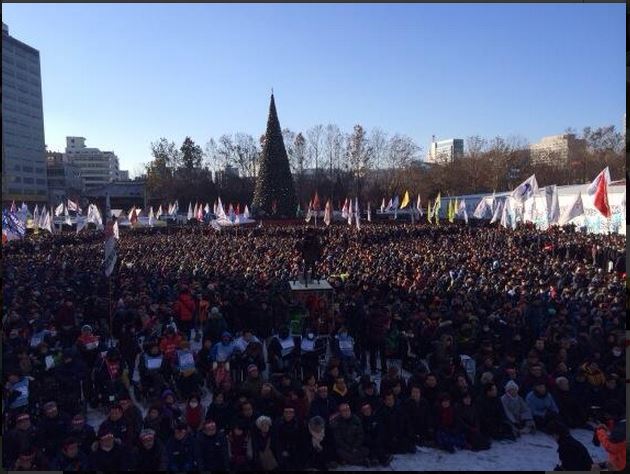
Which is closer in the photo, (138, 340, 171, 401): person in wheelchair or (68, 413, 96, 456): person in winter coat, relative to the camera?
(68, 413, 96, 456): person in winter coat

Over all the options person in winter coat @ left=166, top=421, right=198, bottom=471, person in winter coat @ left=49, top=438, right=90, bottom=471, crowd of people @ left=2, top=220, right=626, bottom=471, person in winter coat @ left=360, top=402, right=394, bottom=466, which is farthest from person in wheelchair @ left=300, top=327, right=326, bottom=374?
person in winter coat @ left=49, top=438, right=90, bottom=471

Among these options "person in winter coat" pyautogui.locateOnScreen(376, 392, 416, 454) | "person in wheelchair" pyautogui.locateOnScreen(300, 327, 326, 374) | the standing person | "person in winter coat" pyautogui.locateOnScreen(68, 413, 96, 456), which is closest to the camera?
"person in winter coat" pyautogui.locateOnScreen(68, 413, 96, 456)

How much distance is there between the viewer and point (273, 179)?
150 feet

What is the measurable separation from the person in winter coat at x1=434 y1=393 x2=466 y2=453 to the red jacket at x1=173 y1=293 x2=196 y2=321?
657 cm

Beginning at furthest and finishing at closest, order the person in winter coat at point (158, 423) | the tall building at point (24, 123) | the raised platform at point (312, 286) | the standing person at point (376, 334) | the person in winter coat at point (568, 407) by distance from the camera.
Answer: the tall building at point (24, 123)
the raised platform at point (312, 286)
the standing person at point (376, 334)
the person in winter coat at point (568, 407)
the person in winter coat at point (158, 423)

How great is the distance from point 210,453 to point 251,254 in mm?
16899

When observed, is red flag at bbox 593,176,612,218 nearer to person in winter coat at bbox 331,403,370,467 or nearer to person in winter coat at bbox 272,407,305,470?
person in winter coat at bbox 331,403,370,467

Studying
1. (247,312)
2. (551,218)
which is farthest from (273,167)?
(247,312)

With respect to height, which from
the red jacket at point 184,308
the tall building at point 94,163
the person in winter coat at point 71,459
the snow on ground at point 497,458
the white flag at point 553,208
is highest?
the tall building at point 94,163

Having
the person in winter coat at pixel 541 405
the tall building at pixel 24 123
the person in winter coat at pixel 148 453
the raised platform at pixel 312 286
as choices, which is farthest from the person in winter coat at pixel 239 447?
the tall building at pixel 24 123

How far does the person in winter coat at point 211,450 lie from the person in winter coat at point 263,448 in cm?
36

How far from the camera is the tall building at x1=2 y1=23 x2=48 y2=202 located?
8906 centimetres

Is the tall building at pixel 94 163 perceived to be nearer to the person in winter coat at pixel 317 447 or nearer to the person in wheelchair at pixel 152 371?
the person in wheelchair at pixel 152 371

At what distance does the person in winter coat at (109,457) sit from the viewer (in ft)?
21.7
